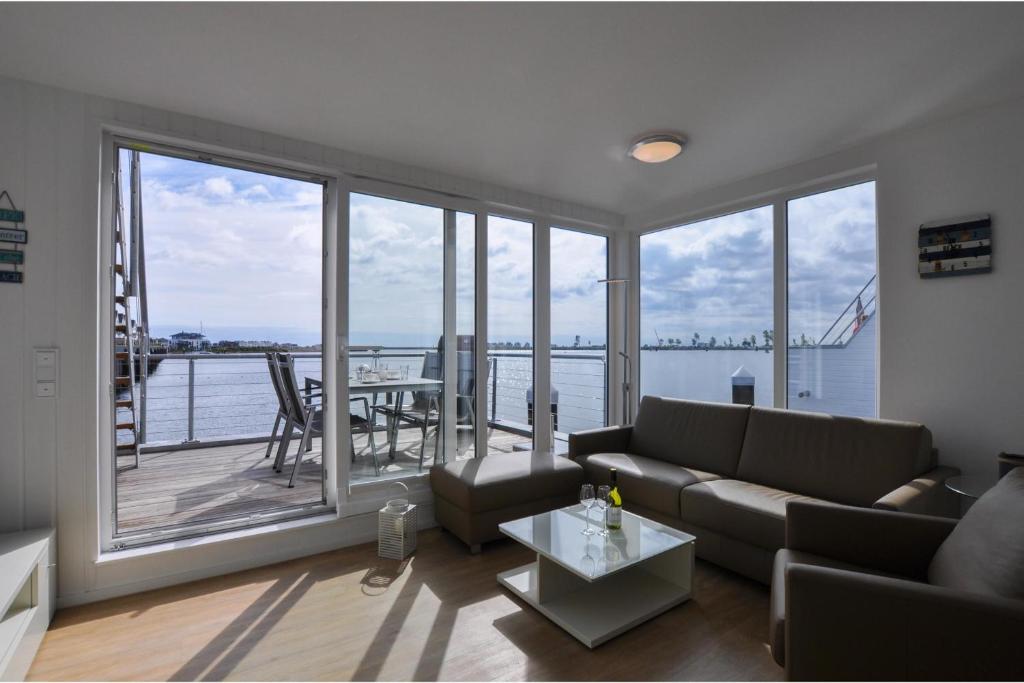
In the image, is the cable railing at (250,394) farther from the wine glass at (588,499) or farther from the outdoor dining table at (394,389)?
the wine glass at (588,499)

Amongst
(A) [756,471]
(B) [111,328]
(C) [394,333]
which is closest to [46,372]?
(B) [111,328]

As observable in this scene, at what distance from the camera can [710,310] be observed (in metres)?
4.27

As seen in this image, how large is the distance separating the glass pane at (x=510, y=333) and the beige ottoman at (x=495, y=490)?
644 millimetres

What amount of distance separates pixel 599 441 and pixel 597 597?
1.57m

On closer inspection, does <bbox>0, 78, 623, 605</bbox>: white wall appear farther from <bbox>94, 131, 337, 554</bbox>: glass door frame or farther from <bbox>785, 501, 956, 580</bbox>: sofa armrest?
<bbox>785, 501, 956, 580</bbox>: sofa armrest

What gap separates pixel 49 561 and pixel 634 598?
2789mm

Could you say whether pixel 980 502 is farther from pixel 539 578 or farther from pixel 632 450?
pixel 632 450

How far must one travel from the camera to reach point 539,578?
2.33 metres

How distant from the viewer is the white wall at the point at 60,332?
2.35m

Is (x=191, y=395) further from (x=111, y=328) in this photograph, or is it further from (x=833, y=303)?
(x=833, y=303)

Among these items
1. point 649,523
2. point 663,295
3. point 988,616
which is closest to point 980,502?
point 988,616

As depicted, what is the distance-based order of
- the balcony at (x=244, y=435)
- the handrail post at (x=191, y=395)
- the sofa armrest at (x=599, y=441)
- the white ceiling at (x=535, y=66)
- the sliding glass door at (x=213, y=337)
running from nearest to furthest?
the white ceiling at (x=535, y=66) → the balcony at (x=244, y=435) → the sliding glass door at (x=213, y=337) → the sofa armrest at (x=599, y=441) → the handrail post at (x=191, y=395)

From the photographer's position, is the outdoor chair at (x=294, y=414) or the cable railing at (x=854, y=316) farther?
the outdoor chair at (x=294, y=414)

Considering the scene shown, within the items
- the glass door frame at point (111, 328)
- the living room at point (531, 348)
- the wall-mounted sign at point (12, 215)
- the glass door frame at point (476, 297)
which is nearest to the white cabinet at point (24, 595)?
the living room at point (531, 348)
